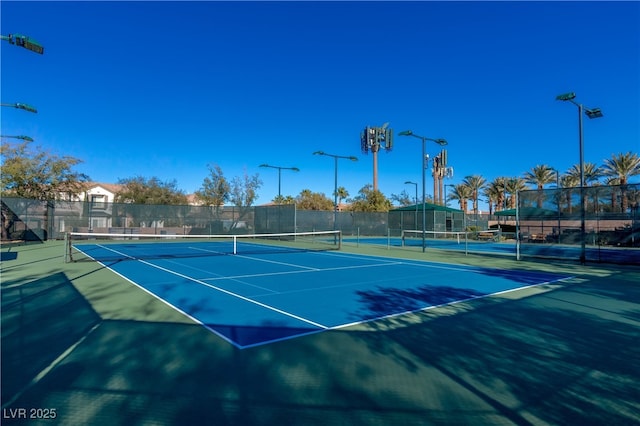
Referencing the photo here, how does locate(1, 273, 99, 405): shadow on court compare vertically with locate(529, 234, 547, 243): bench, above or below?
below

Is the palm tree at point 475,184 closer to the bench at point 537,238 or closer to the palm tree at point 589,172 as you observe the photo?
the palm tree at point 589,172

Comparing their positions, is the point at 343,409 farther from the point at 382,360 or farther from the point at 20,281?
the point at 20,281

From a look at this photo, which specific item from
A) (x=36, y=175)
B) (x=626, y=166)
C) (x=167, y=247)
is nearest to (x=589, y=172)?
(x=626, y=166)

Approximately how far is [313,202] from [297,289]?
55763mm

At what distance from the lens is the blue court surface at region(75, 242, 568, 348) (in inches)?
251

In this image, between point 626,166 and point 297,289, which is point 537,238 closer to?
point 297,289

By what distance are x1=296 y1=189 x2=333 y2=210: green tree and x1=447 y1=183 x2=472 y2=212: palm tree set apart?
21.4 m

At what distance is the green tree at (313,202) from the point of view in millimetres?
64688

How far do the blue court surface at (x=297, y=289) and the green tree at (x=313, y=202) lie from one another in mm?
49290

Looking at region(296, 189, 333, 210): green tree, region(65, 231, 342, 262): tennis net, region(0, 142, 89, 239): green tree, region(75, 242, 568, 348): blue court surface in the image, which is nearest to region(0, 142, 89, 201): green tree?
region(0, 142, 89, 239): green tree

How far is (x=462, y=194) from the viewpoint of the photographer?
64.2 m

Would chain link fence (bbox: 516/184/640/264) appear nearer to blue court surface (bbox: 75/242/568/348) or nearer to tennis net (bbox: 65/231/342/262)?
blue court surface (bbox: 75/242/568/348)

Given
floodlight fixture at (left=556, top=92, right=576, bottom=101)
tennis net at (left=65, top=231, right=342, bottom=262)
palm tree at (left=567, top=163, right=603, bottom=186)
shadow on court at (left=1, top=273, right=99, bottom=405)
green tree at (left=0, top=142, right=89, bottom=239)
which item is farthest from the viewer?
palm tree at (left=567, top=163, right=603, bottom=186)

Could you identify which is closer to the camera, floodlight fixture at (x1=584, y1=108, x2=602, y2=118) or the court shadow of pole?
the court shadow of pole
